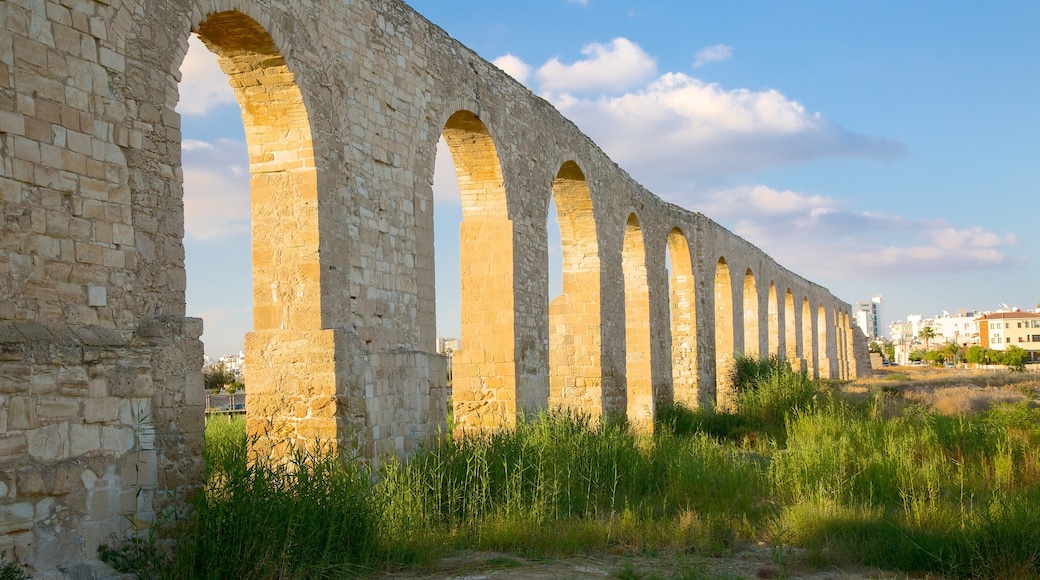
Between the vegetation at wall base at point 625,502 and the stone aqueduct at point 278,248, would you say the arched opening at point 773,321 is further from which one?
the vegetation at wall base at point 625,502

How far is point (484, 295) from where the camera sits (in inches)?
438

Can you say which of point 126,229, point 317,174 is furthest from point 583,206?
point 126,229

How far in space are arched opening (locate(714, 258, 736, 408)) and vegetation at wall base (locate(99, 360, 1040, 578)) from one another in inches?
405

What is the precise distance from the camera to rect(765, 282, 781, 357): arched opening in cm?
2984

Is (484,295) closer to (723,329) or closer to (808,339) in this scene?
(723,329)

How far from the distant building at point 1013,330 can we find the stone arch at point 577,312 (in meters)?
92.7

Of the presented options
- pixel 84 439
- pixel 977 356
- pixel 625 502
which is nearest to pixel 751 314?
pixel 625 502

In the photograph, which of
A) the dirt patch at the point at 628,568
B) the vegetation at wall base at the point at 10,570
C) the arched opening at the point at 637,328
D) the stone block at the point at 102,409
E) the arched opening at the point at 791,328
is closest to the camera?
the vegetation at wall base at the point at 10,570

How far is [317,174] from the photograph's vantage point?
738 centimetres

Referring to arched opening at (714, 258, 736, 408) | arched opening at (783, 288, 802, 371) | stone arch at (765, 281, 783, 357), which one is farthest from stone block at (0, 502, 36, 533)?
arched opening at (783, 288, 802, 371)

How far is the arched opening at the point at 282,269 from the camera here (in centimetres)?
731

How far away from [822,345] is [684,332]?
76.3 feet

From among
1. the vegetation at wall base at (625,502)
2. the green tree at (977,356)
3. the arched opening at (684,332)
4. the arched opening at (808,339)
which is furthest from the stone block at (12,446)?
the green tree at (977,356)

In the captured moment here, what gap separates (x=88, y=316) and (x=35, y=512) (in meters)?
1.08
